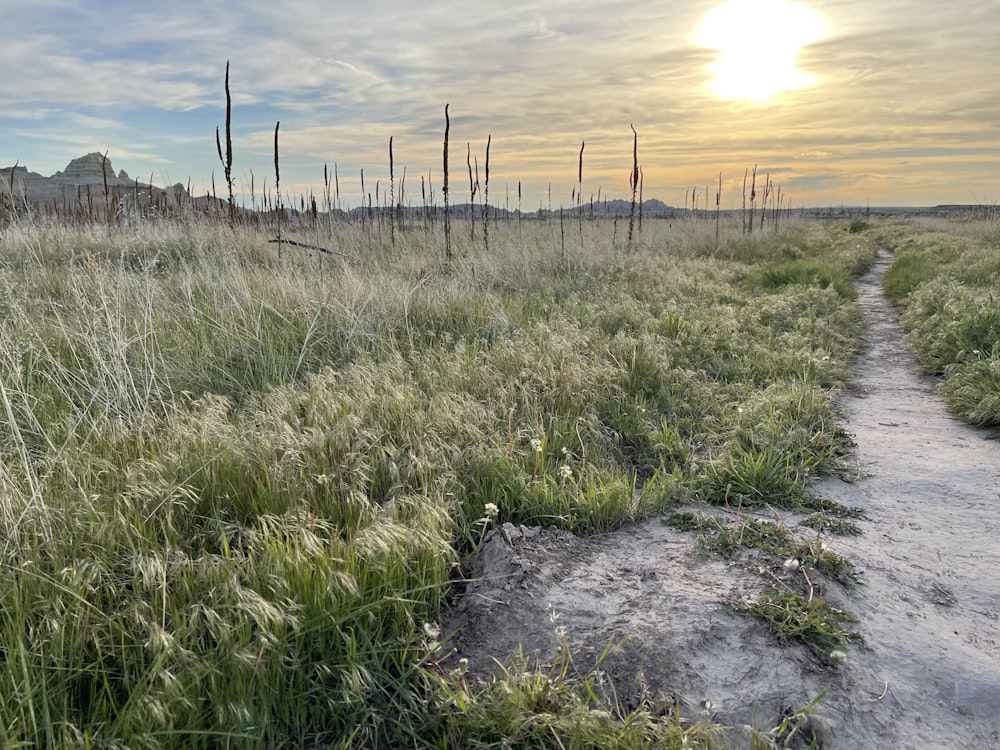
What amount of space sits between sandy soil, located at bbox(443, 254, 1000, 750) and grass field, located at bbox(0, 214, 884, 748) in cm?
17

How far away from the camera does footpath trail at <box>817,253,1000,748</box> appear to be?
1.90 metres

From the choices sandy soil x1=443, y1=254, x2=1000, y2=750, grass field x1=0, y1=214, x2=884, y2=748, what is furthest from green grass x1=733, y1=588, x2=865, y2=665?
grass field x1=0, y1=214, x2=884, y2=748

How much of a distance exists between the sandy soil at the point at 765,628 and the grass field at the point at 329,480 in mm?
168

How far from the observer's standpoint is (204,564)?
2.02 m

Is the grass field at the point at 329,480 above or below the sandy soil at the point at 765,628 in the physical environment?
above

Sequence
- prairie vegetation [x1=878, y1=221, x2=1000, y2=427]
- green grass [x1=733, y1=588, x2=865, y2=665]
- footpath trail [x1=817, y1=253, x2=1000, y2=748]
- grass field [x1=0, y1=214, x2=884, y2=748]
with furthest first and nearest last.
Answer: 1. prairie vegetation [x1=878, y1=221, x2=1000, y2=427]
2. green grass [x1=733, y1=588, x2=865, y2=665]
3. footpath trail [x1=817, y1=253, x2=1000, y2=748]
4. grass field [x1=0, y1=214, x2=884, y2=748]

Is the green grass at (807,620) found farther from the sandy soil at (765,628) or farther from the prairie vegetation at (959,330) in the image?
the prairie vegetation at (959,330)

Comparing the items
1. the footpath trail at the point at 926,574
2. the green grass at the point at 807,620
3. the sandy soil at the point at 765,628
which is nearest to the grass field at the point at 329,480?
the sandy soil at the point at 765,628

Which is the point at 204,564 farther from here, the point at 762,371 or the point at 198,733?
the point at 762,371

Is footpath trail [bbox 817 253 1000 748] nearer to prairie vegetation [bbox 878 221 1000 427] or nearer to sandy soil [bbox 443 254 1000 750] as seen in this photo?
sandy soil [bbox 443 254 1000 750]

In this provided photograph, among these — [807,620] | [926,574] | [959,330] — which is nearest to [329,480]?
[807,620]

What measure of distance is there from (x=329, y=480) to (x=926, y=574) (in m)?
2.66

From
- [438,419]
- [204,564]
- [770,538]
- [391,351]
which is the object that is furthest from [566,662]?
[391,351]

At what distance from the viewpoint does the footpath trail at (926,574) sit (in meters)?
1.90
